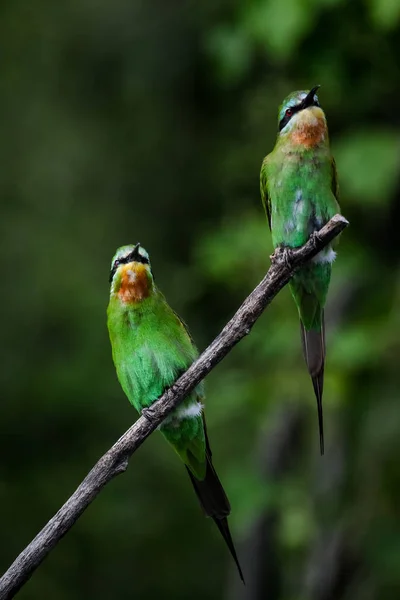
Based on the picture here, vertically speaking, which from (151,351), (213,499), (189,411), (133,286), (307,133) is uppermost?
(307,133)

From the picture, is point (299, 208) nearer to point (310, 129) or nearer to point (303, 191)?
point (303, 191)

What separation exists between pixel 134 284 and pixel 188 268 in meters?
3.20

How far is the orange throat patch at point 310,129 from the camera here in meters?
2.77

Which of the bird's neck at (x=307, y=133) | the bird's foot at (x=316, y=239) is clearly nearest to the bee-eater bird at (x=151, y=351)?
the bird's neck at (x=307, y=133)

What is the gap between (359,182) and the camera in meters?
5.24

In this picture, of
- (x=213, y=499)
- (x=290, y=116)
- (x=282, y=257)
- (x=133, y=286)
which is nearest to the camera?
(x=282, y=257)

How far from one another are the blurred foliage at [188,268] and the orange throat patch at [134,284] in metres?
2.16

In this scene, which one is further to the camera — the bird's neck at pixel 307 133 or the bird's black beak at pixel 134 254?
the bird's black beak at pixel 134 254

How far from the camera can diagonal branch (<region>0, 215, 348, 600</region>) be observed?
102 inches

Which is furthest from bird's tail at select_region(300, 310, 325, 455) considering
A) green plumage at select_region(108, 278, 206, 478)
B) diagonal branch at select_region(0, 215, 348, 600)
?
green plumage at select_region(108, 278, 206, 478)

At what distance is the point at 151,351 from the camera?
3.61 metres

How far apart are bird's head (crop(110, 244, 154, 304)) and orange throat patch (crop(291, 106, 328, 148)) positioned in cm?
58

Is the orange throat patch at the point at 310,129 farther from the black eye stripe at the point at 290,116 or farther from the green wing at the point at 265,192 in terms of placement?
the green wing at the point at 265,192

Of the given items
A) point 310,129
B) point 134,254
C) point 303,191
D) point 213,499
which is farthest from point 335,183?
point 213,499
